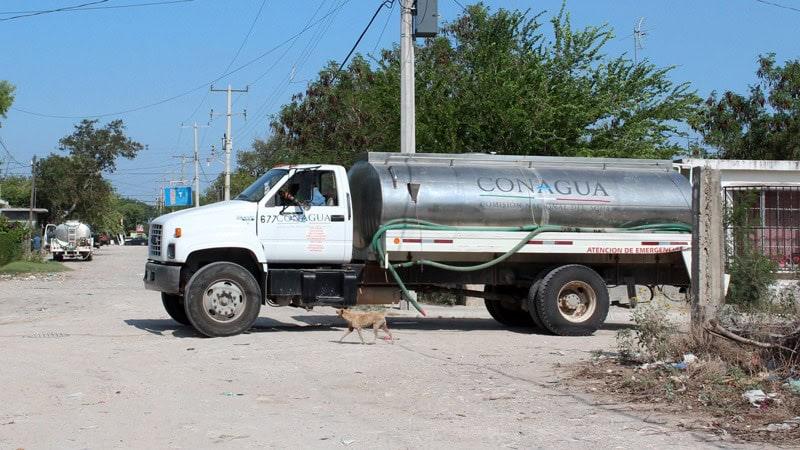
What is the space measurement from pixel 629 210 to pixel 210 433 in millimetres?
8794

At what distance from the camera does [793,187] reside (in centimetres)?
2262

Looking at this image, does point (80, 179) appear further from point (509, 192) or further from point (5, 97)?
point (509, 192)

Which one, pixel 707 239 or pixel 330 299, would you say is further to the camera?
pixel 330 299

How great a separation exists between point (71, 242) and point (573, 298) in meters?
40.3

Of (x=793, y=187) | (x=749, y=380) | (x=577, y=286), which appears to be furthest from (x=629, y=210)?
(x=793, y=187)

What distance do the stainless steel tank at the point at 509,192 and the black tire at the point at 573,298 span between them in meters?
0.80

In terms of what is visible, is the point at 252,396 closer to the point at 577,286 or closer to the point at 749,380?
the point at 749,380

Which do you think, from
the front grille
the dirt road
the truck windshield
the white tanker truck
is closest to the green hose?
the white tanker truck

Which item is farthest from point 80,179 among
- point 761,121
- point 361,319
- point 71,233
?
point 361,319

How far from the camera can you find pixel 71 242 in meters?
49.3

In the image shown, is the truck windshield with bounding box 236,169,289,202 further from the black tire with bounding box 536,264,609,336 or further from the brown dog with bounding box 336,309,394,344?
the black tire with bounding box 536,264,609,336

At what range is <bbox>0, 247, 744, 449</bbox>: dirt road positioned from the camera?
723 cm

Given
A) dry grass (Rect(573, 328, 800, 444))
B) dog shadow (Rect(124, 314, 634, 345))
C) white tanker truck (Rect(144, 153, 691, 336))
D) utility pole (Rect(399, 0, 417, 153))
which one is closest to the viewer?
dry grass (Rect(573, 328, 800, 444))

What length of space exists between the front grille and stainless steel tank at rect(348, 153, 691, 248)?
299cm
